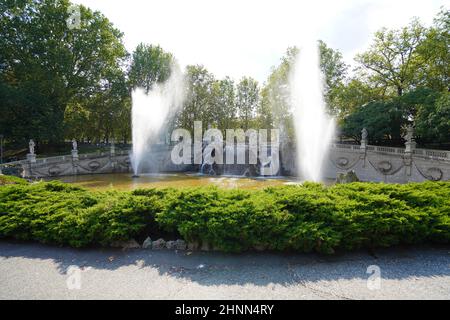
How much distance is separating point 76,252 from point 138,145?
81.6 ft

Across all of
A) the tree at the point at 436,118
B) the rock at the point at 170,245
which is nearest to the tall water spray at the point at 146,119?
the rock at the point at 170,245

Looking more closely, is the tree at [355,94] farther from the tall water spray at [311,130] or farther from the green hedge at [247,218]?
the green hedge at [247,218]

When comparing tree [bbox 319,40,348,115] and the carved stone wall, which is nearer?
the carved stone wall

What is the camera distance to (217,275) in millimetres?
4203

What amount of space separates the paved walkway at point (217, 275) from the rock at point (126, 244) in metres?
0.17

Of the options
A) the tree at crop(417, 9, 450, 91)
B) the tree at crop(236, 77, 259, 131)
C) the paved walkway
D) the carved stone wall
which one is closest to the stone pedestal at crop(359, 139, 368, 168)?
the carved stone wall

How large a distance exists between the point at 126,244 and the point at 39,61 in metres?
31.5

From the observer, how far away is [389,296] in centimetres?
356

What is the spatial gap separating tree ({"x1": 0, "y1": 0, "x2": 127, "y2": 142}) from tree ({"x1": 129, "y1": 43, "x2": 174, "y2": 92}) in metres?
6.64

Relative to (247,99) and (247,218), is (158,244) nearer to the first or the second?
(247,218)

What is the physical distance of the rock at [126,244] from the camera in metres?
5.26

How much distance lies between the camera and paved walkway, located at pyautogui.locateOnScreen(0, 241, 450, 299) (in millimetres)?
3703

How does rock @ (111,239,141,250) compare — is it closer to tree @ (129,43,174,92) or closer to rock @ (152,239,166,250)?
rock @ (152,239,166,250)

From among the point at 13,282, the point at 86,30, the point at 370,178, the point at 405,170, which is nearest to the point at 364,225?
the point at 13,282
